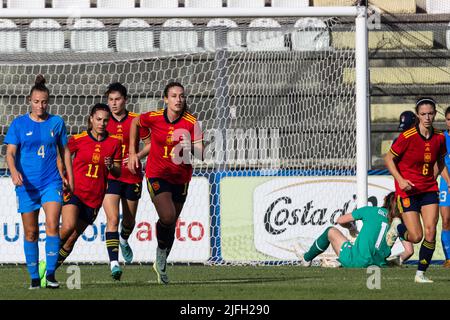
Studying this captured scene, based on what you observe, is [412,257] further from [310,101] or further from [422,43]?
[422,43]

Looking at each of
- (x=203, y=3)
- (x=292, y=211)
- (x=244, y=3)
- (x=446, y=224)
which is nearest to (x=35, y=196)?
(x=292, y=211)

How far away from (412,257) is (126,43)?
532 cm

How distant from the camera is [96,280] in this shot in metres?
11.6

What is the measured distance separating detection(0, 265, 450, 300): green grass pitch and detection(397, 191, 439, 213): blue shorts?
0.74 meters

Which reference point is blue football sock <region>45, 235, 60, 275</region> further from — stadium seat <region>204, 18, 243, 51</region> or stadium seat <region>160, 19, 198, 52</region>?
stadium seat <region>160, 19, 198, 52</region>

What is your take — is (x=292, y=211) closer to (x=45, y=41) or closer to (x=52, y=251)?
(x=45, y=41)

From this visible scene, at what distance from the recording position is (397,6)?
19406 mm

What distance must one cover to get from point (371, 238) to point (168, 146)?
2.25 m

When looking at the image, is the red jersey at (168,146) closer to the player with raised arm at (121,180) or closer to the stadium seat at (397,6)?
the player with raised arm at (121,180)

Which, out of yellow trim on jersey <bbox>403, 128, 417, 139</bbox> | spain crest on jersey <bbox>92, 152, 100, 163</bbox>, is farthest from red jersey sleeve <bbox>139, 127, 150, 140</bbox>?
yellow trim on jersey <bbox>403, 128, 417, 139</bbox>

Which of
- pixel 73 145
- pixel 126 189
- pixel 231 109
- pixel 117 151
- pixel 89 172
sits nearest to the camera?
pixel 89 172

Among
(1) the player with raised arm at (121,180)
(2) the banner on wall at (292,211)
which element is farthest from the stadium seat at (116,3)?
(1) the player with raised arm at (121,180)

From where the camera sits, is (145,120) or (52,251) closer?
(52,251)
